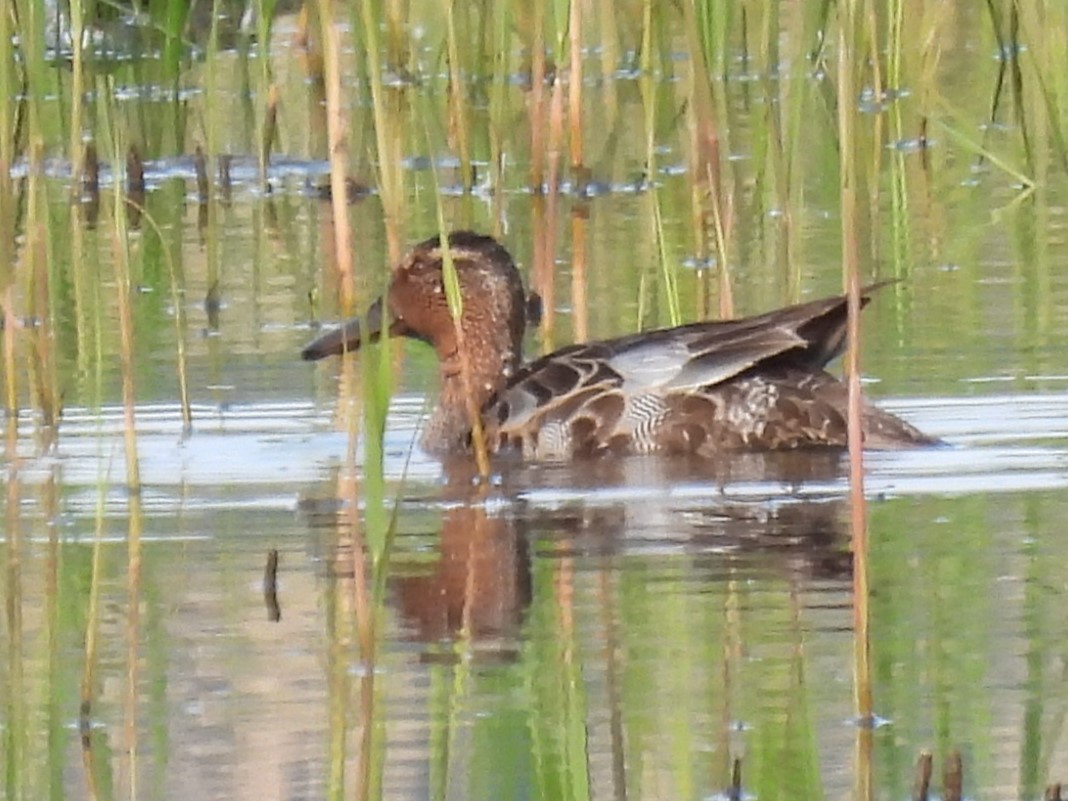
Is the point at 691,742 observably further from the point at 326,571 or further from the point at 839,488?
the point at 839,488

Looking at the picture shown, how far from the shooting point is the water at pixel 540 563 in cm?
458

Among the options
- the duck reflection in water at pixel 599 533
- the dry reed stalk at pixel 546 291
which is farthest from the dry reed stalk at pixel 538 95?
the duck reflection in water at pixel 599 533

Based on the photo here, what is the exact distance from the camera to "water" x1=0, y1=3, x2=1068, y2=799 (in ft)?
15.0

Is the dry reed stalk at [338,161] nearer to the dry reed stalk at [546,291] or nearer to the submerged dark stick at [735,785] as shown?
the submerged dark stick at [735,785]

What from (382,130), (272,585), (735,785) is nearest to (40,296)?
(272,585)

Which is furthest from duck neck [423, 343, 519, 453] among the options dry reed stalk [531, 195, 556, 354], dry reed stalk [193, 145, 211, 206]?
dry reed stalk [193, 145, 211, 206]

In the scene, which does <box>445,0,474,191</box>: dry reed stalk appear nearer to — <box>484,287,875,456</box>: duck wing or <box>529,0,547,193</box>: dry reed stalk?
<box>529,0,547,193</box>: dry reed stalk

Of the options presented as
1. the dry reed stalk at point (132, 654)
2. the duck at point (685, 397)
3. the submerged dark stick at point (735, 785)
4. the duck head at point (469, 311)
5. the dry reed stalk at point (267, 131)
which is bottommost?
the submerged dark stick at point (735, 785)

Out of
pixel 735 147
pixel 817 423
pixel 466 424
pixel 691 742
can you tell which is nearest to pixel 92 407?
pixel 466 424

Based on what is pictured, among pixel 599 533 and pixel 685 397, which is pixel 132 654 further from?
pixel 685 397

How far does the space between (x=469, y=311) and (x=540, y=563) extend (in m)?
2.36

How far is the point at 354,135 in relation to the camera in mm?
12812

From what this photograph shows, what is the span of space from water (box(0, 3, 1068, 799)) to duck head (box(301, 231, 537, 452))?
0.17m

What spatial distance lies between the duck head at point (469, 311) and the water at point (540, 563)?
0.17m
